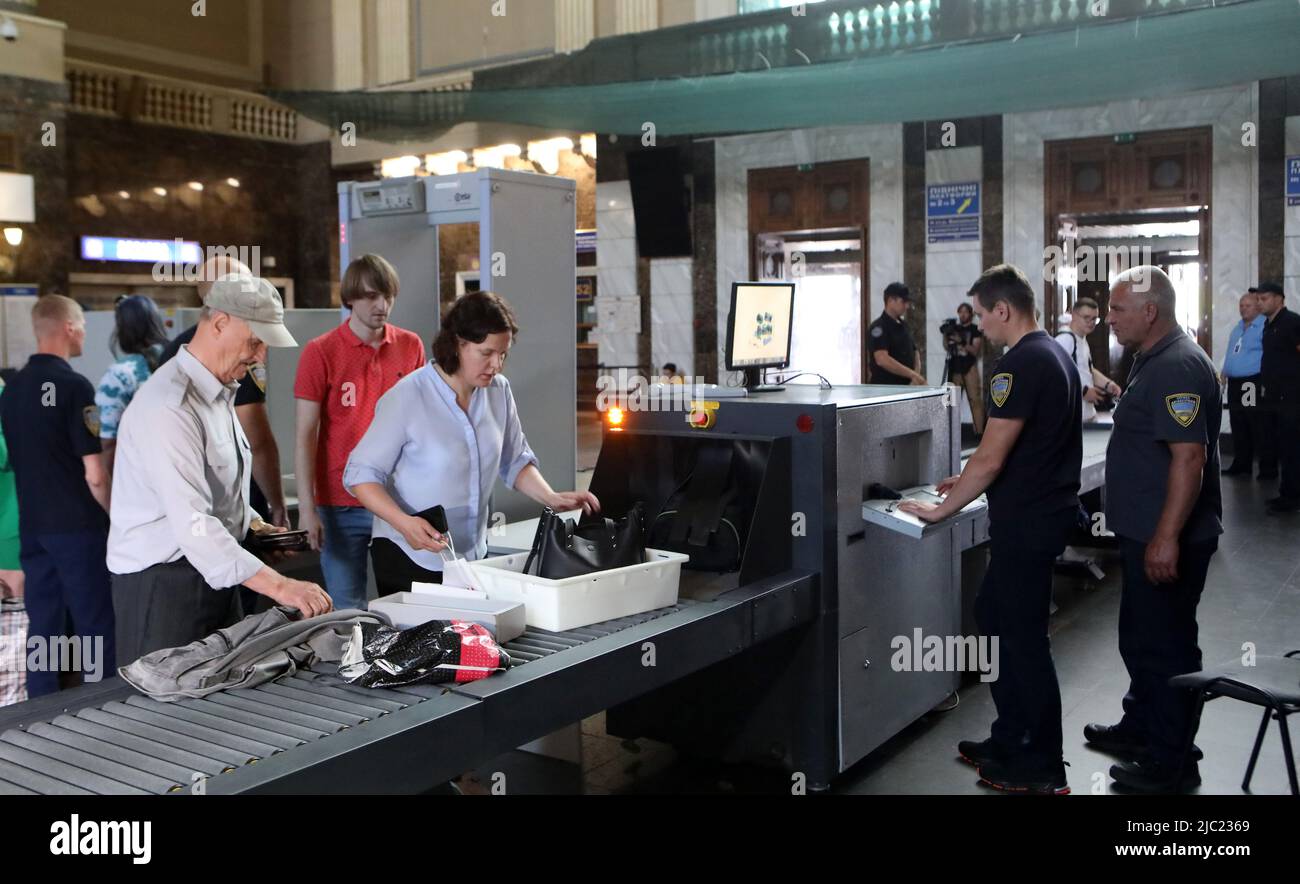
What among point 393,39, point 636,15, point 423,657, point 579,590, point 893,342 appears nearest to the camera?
point 423,657

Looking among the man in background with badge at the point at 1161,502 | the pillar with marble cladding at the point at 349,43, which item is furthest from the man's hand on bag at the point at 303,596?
the pillar with marble cladding at the point at 349,43

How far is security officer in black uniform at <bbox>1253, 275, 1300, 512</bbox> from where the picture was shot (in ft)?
26.0

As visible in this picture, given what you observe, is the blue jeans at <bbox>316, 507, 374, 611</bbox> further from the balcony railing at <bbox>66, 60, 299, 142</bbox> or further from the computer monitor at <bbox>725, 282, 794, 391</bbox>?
the balcony railing at <bbox>66, 60, 299, 142</bbox>

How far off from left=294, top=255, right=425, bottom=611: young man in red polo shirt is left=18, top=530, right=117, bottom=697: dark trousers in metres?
0.70

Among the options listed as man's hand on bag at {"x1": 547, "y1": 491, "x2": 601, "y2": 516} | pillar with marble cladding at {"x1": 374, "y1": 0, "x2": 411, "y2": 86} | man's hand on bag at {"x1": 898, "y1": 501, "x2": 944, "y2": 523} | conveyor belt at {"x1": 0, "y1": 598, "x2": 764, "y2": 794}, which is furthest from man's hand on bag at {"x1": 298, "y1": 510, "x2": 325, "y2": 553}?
pillar with marble cladding at {"x1": 374, "y1": 0, "x2": 411, "y2": 86}

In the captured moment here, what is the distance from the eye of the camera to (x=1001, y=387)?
11.1 ft

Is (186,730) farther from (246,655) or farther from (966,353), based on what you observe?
(966,353)

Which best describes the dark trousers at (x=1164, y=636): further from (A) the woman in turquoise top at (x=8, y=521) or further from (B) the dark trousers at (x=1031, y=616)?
(A) the woman in turquoise top at (x=8, y=521)

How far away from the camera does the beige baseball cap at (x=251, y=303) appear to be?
241cm

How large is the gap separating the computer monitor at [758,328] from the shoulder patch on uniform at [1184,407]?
3.88ft

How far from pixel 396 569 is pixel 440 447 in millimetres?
342

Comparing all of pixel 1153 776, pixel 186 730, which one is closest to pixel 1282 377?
Result: pixel 1153 776
